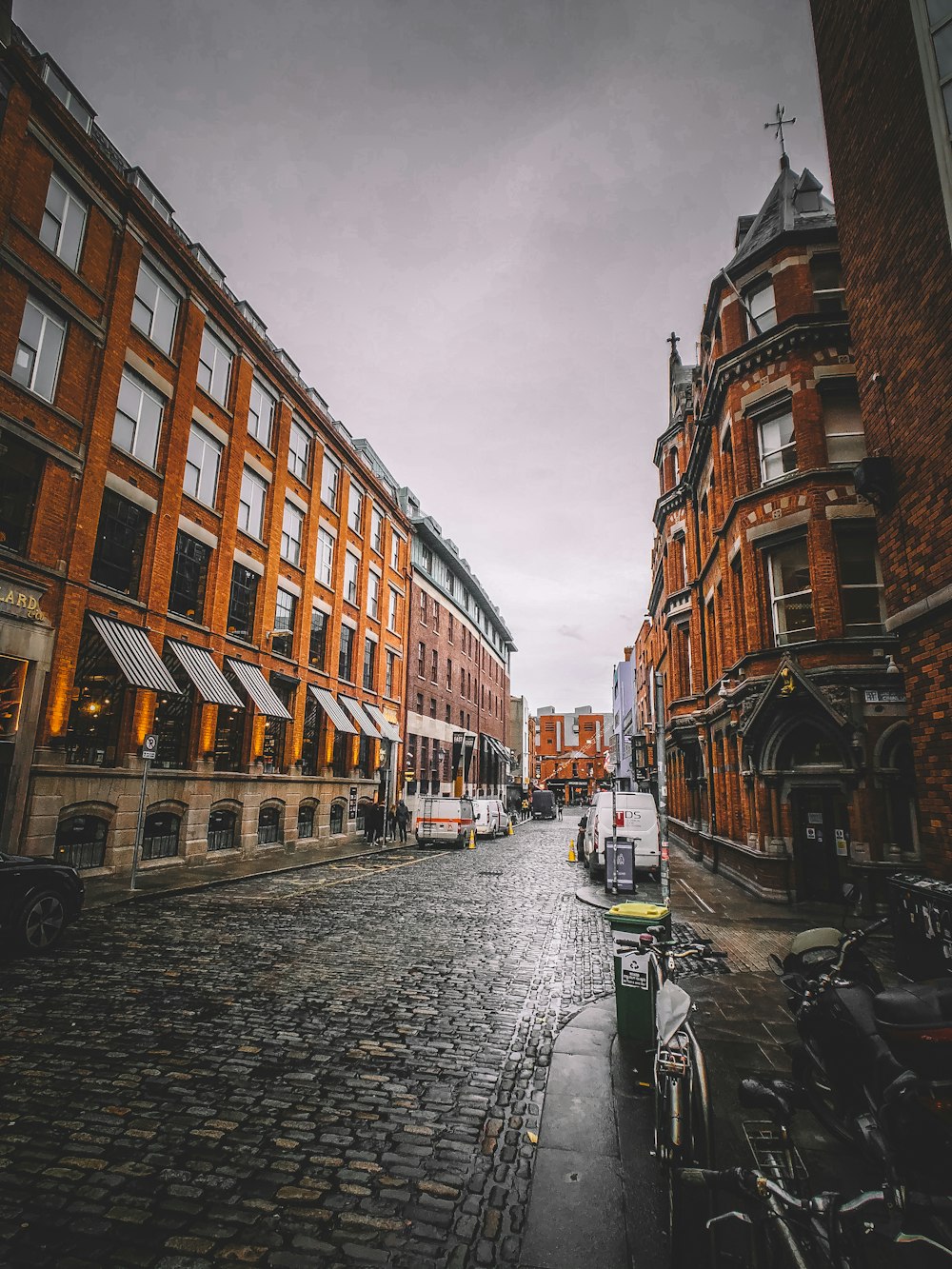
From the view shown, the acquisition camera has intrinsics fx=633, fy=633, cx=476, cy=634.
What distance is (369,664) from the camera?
107ft

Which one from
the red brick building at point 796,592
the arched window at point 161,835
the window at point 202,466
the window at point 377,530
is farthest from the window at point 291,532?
the red brick building at point 796,592

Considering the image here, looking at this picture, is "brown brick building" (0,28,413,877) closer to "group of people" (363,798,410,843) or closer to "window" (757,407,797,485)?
"group of people" (363,798,410,843)

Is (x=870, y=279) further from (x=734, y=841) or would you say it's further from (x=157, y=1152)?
(x=734, y=841)

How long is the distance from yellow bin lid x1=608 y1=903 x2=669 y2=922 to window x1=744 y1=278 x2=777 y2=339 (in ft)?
48.8

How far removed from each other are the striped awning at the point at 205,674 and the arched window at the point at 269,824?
482 centimetres

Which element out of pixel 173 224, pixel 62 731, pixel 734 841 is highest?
pixel 173 224

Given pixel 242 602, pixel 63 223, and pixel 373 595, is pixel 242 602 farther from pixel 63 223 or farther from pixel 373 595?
pixel 373 595

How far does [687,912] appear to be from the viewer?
1215 cm

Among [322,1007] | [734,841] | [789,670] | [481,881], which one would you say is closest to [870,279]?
[789,670]

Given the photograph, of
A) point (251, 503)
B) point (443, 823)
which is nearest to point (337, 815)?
point (443, 823)

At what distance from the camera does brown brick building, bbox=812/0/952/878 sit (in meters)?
6.74

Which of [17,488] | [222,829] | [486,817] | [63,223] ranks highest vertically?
[63,223]

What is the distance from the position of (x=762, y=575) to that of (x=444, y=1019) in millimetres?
12247

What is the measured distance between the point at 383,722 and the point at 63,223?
896 inches
